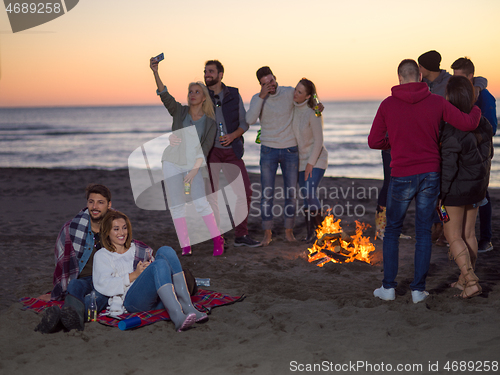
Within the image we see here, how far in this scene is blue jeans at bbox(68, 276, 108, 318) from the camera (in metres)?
3.86

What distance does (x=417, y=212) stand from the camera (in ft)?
13.3

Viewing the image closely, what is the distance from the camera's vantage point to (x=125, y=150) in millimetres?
25391

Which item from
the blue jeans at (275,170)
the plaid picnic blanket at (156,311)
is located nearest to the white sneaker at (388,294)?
the plaid picnic blanket at (156,311)

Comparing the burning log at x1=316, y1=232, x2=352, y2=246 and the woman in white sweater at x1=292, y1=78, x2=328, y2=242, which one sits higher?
the woman in white sweater at x1=292, y1=78, x2=328, y2=242

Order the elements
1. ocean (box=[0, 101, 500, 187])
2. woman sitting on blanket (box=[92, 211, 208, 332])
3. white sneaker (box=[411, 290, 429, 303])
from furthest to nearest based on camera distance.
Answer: ocean (box=[0, 101, 500, 187]), white sneaker (box=[411, 290, 429, 303]), woman sitting on blanket (box=[92, 211, 208, 332])

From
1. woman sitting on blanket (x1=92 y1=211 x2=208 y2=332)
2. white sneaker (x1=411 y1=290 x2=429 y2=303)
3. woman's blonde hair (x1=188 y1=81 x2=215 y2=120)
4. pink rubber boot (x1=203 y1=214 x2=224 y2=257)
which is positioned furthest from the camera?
pink rubber boot (x1=203 y1=214 x2=224 y2=257)

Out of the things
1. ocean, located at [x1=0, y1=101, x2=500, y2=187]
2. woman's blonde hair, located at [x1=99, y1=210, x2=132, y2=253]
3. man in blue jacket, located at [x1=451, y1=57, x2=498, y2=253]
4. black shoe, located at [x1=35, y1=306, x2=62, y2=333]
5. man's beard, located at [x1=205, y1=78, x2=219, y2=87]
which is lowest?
ocean, located at [x1=0, y1=101, x2=500, y2=187]

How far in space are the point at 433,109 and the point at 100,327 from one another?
10.5 ft

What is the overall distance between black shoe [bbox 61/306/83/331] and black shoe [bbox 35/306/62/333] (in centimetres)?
4

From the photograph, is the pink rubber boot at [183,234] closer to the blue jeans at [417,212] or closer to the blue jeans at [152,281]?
the blue jeans at [152,281]

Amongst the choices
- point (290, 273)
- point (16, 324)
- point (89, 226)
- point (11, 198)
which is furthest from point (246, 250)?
point (11, 198)

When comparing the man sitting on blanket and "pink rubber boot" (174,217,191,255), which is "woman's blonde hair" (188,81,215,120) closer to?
"pink rubber boot" (174,217,191,255)

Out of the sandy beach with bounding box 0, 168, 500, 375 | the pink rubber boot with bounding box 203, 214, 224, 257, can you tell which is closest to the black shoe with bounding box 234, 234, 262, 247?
the sandy beach with bounding box 0, 168, 500, 375

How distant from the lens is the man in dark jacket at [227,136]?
19.7ft
